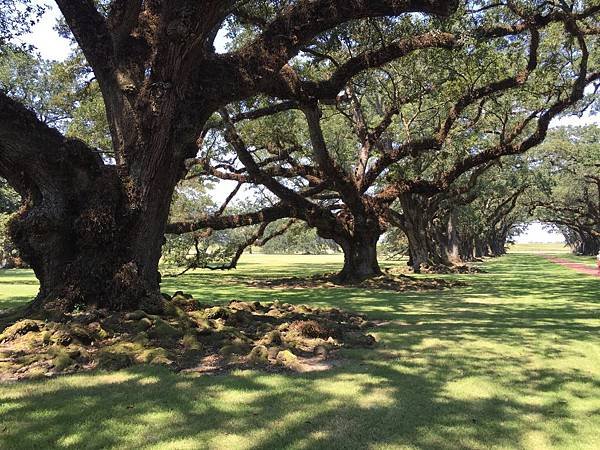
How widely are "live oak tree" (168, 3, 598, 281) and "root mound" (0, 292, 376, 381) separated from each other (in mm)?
4547

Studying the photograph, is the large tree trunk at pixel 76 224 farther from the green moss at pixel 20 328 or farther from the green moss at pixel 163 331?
the green moss at pixel 163 331

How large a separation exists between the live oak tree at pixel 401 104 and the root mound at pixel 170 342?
4.55 meters

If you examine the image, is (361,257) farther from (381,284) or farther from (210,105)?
(210,105)

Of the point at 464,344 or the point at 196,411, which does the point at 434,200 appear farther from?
the point at 196,411

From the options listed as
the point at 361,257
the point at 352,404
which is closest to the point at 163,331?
the point at 352,404

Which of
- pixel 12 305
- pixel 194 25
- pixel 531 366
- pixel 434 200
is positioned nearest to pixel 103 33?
pixel 194 25

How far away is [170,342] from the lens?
5.75m

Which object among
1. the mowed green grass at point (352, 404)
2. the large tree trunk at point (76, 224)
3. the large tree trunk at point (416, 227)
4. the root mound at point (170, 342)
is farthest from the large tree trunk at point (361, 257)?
the large tree trunk at point (76, 224)

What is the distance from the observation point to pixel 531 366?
5270 mm

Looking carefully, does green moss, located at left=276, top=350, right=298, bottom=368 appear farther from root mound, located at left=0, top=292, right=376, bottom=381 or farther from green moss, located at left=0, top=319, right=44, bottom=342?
green moss, located at left=0, top=319, right=44, bottom=342

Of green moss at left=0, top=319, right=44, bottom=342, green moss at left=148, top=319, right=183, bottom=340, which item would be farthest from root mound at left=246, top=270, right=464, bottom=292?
green moss at left=0, top=319, right=44, bottom=342

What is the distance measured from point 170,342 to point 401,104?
11.8m

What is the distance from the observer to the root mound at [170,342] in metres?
4.95

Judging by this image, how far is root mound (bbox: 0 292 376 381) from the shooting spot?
16.2 ft
